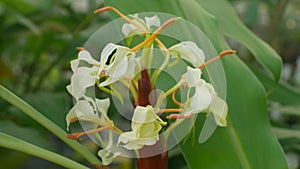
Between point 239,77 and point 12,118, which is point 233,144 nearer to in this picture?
point 239,77

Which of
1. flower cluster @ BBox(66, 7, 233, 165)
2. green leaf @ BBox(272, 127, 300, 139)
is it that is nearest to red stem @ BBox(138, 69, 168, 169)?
flower cluster @ BBox(66, 7, 233, 165)

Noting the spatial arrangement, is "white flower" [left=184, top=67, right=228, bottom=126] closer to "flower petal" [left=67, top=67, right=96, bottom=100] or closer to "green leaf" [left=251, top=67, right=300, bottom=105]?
"flower petal" [left=67, top=67, right=96, bottom=100]

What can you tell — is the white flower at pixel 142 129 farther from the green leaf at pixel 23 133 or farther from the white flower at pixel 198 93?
the green leaf at pixel 23 133

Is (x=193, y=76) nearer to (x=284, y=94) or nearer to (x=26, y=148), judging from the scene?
(x=26, y=148)

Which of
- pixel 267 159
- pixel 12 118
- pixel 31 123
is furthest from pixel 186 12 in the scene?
pixel 12 118

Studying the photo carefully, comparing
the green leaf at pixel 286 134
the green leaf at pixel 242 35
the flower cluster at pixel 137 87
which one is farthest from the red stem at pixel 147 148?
the green leaf at pixel 286 134

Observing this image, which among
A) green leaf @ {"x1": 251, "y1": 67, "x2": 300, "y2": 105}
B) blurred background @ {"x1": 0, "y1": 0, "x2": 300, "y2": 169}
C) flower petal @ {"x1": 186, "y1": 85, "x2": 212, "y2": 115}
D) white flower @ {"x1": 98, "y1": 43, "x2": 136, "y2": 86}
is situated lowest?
blurred background @ {"x1": 0, "y1": 0, "x2": 300, "y2": 169}
